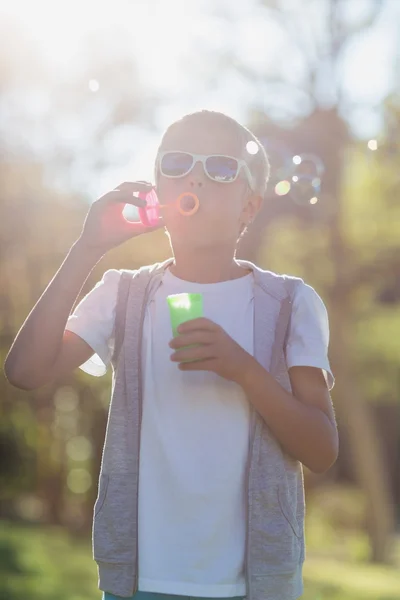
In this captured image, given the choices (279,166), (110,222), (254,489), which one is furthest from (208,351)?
(279,166)

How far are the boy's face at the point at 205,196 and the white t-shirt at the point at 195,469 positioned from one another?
22 centimetres

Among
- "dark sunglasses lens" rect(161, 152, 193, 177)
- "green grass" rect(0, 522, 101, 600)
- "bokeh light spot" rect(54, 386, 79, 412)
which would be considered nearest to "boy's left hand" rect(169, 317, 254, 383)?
"dark sunglasses lens" rect(161, 152, 193, 177)

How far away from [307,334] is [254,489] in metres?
0.35

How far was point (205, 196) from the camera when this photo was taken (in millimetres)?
2119

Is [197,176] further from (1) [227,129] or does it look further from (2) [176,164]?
(1) [227,129]

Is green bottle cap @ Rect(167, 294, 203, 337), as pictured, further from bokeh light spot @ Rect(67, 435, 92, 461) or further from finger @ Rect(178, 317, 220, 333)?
bokeh light spot @ Rect(67, 435, 92, 461)

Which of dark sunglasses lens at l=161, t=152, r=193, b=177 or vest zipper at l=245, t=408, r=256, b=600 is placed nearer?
vest zipper at l=245, t=408, r=256, b=600

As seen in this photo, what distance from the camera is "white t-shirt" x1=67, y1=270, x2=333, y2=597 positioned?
1.96 metres

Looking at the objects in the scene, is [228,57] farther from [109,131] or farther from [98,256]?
[98,256]

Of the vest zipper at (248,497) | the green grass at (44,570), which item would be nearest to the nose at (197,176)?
the vest zipper at (248,497)

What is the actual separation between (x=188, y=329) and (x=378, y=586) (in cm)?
770

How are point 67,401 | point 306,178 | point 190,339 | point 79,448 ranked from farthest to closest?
point 79,448
point 67,401
point 306,178
point 190,339

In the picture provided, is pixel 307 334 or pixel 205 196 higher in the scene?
pixel 205 196

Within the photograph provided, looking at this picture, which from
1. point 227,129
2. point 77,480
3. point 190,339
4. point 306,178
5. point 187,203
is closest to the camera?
point 190,339
